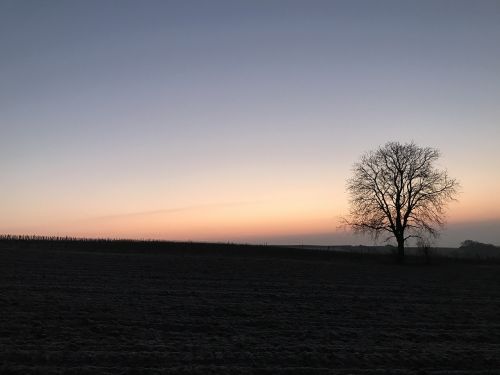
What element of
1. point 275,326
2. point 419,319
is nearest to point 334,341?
point 275,326

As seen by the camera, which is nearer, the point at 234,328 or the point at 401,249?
the point at 234,328

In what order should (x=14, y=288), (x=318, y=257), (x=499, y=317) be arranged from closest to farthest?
(x=499, y=317) → (x=14, y=288) → (x=318, y=257)

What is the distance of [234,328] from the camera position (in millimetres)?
14367

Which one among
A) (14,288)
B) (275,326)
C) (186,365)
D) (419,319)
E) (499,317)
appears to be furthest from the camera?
(14,288)

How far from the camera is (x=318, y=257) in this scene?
66.1 meters

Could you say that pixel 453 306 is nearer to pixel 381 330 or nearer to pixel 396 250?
pixel 381 330

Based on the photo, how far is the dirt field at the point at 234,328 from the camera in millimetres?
10508

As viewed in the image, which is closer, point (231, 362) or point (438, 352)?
point (231, 362)

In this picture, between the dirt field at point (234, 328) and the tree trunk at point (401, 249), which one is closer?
the dirt field at point (234, 328)

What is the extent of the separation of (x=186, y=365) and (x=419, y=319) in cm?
1027

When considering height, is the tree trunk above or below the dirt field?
above

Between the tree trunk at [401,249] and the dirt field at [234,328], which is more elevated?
the tree trunk at [401,249]

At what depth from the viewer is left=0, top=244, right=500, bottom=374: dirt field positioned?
414 inches

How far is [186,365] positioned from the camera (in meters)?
10.2
